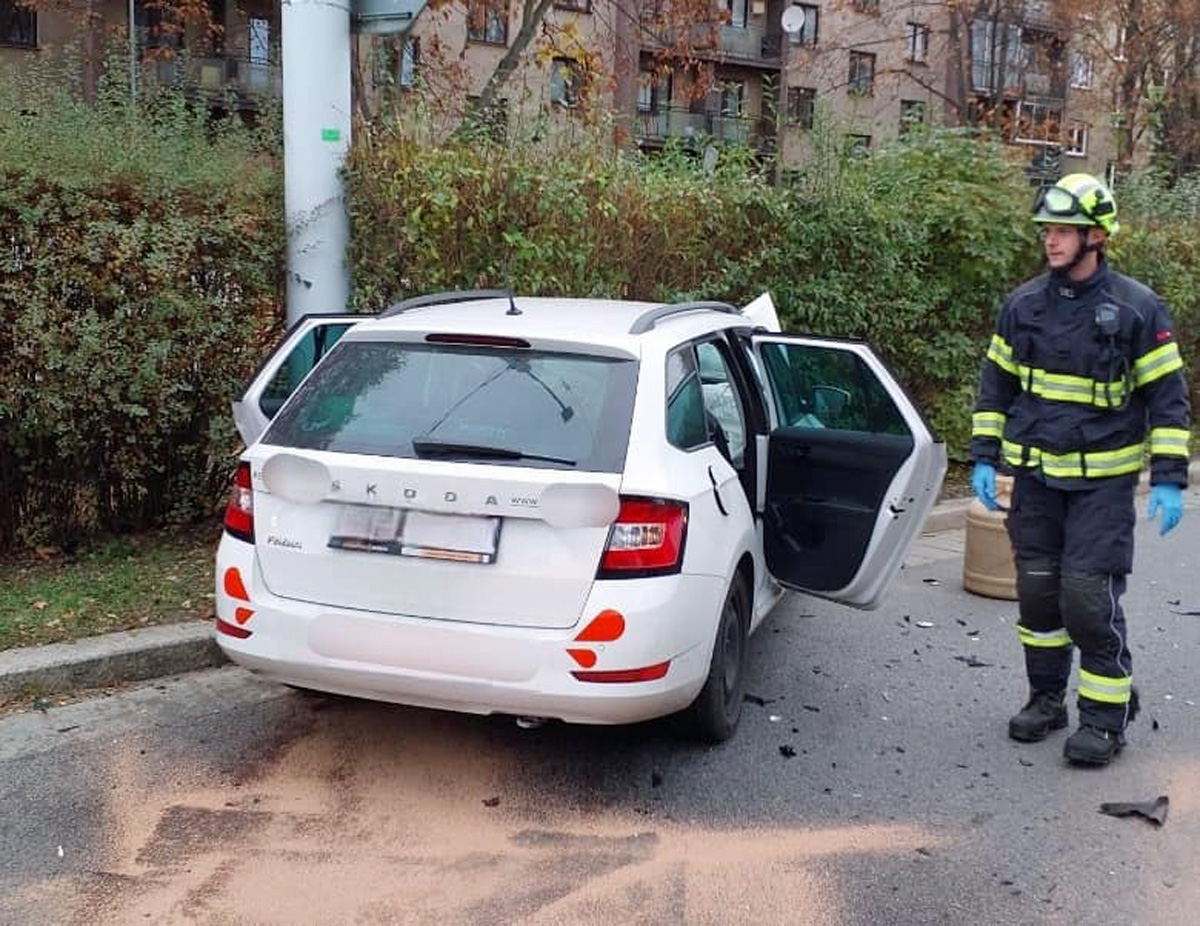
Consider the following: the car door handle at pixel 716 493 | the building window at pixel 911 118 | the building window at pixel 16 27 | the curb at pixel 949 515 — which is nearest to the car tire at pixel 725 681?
the car door handle at pixel 716 493

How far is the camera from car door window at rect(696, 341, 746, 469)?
468 centimetres

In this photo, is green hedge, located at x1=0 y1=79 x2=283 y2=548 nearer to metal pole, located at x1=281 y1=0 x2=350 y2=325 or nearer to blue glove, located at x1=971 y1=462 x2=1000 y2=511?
metal pole, located at x1=281 y1=0 x2=350 y2=325

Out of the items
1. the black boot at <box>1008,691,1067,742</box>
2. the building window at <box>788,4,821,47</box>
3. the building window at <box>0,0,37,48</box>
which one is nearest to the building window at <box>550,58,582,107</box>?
the black boot at <box>1008,691,1067,742</box>

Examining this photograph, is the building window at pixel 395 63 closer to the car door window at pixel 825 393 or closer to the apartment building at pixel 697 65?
the apartment building at pixel 697 65

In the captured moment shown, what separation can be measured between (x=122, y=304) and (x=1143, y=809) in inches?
195

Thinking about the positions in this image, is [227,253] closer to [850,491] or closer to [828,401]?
[828,401]

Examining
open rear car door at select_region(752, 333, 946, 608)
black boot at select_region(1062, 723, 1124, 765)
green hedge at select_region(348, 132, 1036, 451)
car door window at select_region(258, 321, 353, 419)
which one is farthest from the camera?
green hedge at select_region(348, 132, 1036, 451)

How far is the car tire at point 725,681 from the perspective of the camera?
170 inches

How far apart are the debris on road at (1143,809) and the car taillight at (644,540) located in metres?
1.68

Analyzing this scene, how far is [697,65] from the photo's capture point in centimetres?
1650

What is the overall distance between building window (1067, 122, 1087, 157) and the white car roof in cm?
1933

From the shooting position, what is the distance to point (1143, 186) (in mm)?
13008

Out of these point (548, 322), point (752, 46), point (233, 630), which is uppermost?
point (752, 46)

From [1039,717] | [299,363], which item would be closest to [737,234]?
[299,363]
